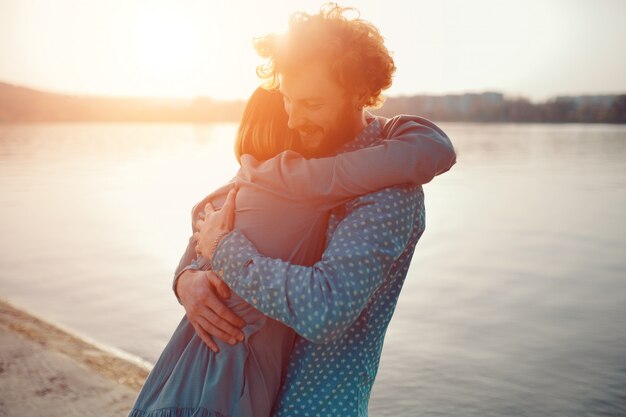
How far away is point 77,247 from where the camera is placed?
35.5 feet

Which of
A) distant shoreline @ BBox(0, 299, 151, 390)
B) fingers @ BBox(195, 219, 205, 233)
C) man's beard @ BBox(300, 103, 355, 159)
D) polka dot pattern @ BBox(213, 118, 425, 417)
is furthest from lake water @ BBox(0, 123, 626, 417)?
man's beard @ BBox(300, 103, 355, 159)

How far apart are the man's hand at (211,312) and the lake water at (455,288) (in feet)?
12.3

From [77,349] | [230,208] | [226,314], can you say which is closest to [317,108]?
[230,208]

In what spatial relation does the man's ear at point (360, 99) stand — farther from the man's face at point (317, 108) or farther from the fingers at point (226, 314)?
the fingers at point (226, 314)

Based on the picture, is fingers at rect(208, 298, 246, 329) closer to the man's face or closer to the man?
the man

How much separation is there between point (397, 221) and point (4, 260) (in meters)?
9.52

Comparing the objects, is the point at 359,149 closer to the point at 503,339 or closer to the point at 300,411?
the point at 300,411

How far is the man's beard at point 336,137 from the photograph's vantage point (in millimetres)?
1720

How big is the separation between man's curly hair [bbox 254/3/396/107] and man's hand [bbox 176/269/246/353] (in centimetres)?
59

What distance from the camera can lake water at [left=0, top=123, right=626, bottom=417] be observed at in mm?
5680

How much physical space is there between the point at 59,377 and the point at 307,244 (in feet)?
10.2

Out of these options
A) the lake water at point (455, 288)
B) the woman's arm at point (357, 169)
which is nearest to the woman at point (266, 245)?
the woman's arm at point (357, 169)

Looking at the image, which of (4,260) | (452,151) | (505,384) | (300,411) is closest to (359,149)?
(452,151)

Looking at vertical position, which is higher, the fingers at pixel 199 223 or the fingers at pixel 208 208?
the fingers at pixel 208 208
